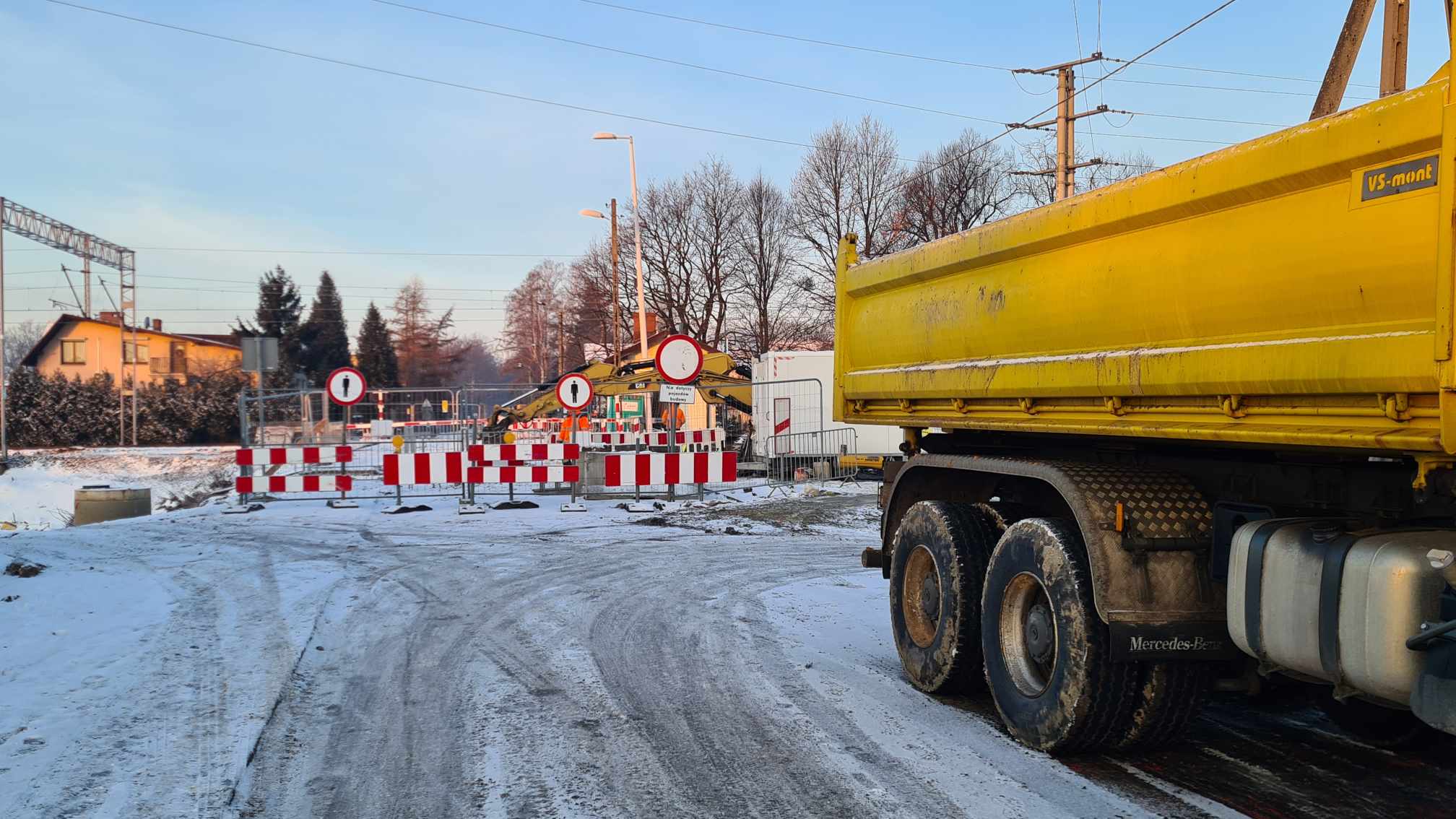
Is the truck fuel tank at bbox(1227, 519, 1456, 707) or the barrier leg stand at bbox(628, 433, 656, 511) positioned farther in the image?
the barrier leg stand at bbox(628, 433, 656, 511)

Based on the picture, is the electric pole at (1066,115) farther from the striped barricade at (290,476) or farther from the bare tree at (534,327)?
the bare tree at (534,327)

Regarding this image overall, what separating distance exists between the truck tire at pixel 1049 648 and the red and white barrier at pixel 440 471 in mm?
12166

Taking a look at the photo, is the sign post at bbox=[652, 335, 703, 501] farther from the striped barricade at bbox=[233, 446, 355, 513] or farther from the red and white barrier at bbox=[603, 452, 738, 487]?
the striped barricade at bbox=[233, 446, 355, 513]

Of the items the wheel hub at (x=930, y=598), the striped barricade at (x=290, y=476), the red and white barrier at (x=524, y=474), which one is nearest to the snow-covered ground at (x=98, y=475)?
the striped barricade at (x=290, y=476)

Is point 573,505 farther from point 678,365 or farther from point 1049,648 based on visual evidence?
point 1049,648

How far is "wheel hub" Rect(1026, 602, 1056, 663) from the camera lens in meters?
4.74

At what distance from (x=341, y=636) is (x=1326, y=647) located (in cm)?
624

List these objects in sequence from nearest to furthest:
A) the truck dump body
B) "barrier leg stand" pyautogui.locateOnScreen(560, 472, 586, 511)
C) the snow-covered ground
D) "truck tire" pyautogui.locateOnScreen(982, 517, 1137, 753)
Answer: the truck dump body < "truck tire" pyautogui.locateOnScreen(982, 517, 1137, 753) < "barrier leg stand" pyautogui.locateOnScreen(560, 472, 586, 511) < the snow-covered ground

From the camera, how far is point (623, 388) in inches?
935

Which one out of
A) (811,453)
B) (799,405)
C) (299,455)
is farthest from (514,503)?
(799,405)

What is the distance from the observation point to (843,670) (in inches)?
254

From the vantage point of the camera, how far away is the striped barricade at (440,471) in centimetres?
1620

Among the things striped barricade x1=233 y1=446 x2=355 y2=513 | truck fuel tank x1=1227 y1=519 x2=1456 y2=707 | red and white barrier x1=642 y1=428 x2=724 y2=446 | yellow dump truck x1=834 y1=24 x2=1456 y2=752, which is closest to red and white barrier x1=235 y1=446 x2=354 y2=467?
striped barricade x1=233 y1=446 x2=355 y2=513

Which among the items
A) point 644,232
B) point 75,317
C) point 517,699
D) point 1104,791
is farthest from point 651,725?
point 75,317
